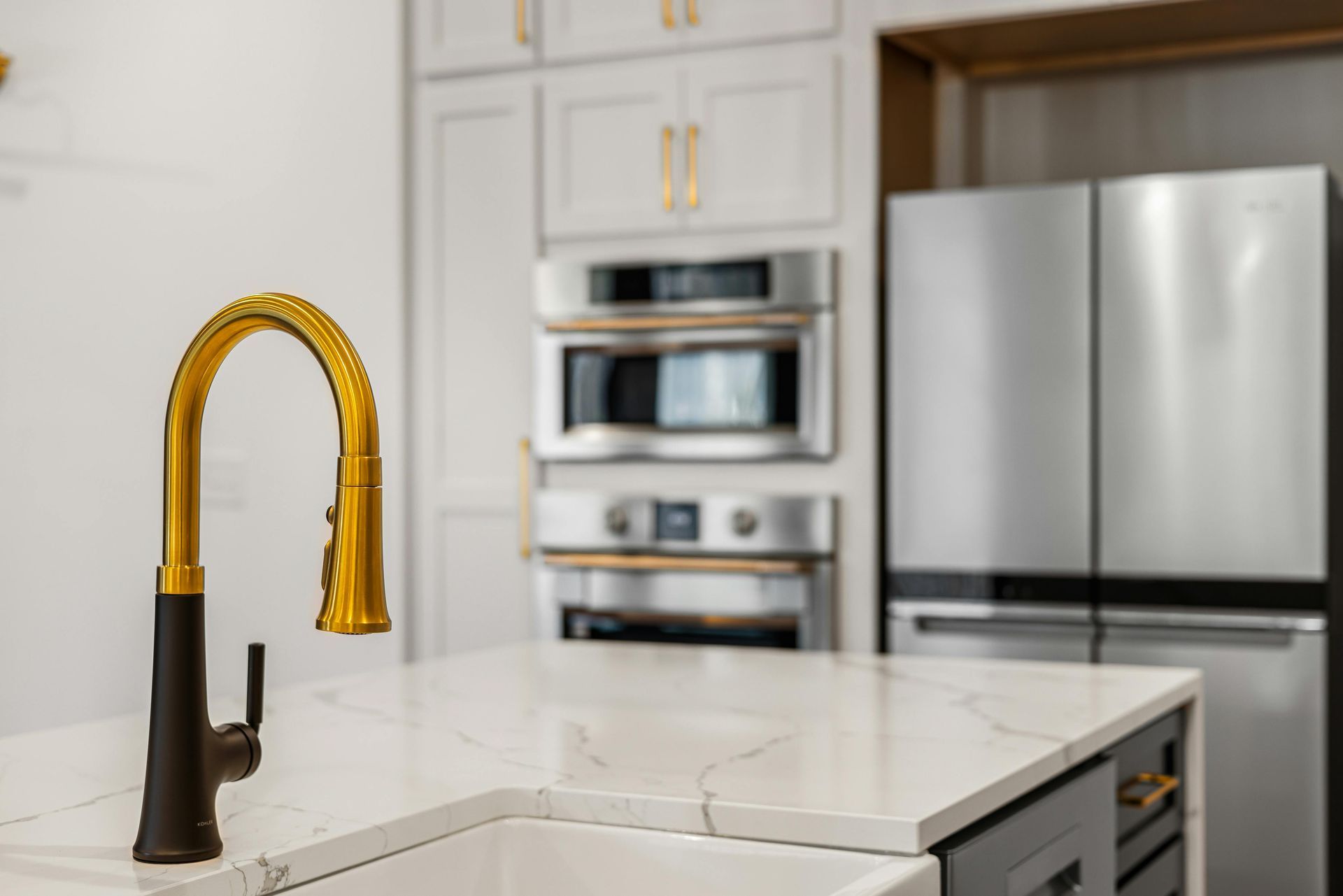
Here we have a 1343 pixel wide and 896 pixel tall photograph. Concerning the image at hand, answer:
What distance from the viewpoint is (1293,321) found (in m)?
2.69

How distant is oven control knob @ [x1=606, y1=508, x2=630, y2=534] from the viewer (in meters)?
3.23

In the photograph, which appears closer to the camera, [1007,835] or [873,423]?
[1007,835]

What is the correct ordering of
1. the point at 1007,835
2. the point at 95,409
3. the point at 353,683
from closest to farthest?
the point at 1007,835 < the point at 95,409 < the point at 353,683

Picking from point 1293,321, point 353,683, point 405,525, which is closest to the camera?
point 353,683

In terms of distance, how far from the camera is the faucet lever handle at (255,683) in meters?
0.96

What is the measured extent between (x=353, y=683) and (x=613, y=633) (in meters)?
1.56

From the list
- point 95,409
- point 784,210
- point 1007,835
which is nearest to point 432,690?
point 95,409

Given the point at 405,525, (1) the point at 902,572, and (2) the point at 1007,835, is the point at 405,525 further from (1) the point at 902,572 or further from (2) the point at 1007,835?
(2) the point at 1007,835

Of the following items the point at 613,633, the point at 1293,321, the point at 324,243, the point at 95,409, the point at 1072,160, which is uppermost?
the point at 1072,160

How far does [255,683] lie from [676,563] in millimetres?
2216

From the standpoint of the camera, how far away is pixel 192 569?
93 cm

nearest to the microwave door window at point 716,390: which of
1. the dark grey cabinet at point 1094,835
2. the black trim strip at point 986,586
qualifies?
the black trim strip at point 986,586

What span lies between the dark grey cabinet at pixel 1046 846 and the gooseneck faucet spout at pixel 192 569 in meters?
0.51

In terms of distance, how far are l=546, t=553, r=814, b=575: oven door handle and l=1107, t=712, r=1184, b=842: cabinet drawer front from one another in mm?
1357
